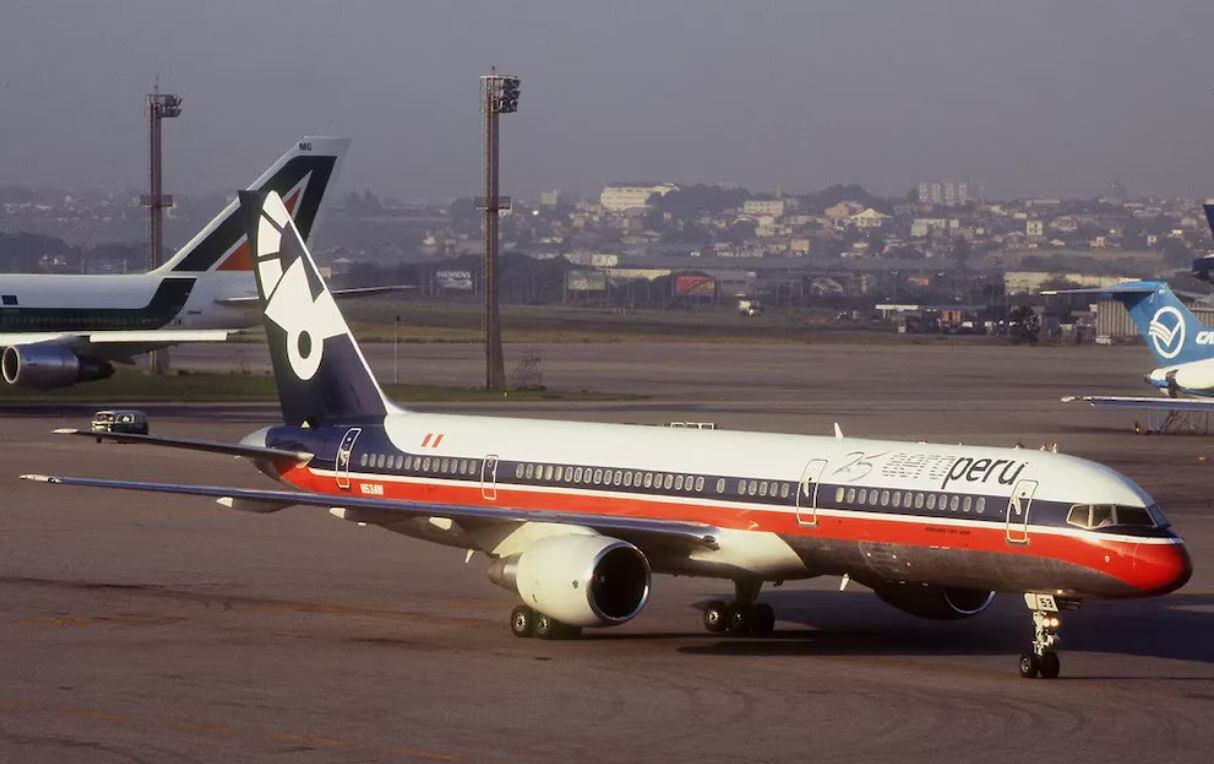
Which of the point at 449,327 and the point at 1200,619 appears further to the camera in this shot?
the point at 449,327

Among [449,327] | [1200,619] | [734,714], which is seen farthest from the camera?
[449,327]

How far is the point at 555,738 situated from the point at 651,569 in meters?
6.95

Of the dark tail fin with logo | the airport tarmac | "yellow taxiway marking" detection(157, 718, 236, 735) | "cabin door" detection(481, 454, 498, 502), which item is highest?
the dark tail fin with logo

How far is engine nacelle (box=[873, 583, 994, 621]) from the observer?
2833 cm

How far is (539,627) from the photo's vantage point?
92.7ft

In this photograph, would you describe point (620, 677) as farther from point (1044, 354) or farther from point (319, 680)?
point (1044, 354)

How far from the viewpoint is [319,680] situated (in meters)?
24.9

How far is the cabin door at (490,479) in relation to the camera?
3031 centimetres

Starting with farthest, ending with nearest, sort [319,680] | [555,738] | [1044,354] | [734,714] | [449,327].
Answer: [449,327]
[1044,354]
[319,680]
[734,714]
[555,738]

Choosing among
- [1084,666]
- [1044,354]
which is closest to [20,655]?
[1084,666]

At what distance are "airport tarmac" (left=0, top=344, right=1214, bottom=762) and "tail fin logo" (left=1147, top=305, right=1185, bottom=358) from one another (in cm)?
2313

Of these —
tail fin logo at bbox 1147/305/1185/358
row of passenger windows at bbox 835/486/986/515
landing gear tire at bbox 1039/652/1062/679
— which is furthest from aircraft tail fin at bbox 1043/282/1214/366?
landing gear tire at bbox 1039/652/1062/679

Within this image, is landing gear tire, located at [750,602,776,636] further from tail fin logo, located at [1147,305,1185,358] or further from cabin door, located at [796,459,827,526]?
tail fin logo, located at [1147,305,1185,358]

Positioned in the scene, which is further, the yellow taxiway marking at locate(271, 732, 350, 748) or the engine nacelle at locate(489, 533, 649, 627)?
the engine nacelle at locate(489, 533, 649, 627)
